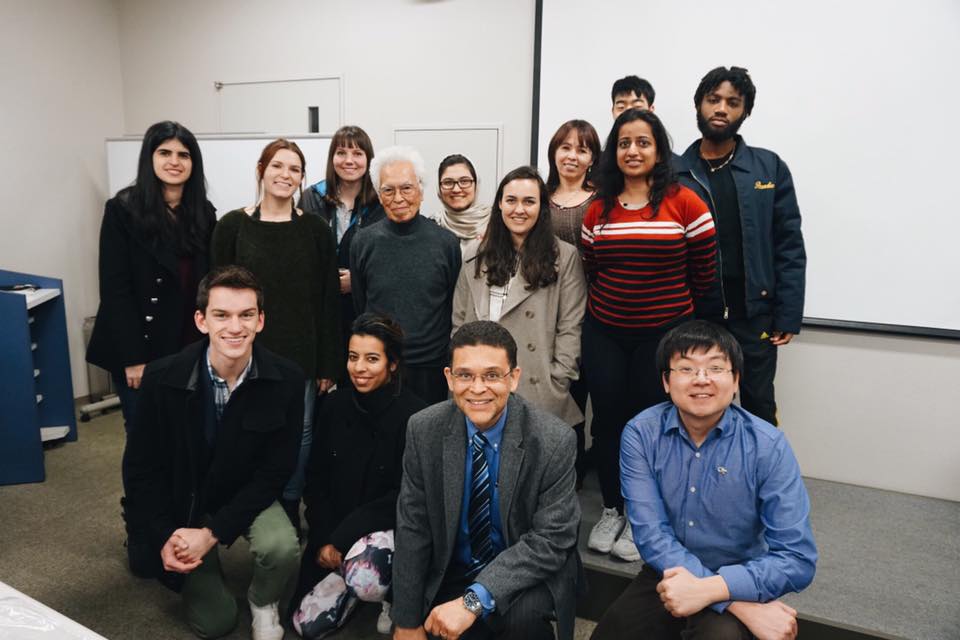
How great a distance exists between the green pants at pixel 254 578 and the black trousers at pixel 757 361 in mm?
1563

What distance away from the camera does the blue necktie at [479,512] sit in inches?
64.5

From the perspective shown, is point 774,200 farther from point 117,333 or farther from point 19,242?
point 19,242

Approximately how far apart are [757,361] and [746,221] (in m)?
0.49

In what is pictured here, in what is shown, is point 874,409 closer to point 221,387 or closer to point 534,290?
point 534,290

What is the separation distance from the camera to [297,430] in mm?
2016

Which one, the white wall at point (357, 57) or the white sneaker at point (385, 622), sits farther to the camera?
the white wall at point (357, 57)

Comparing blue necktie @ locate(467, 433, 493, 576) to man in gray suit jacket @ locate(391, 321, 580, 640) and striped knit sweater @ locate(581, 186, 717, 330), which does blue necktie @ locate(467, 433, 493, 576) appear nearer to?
man in gray suit jacket @ locate(391, 321, 580, 640)

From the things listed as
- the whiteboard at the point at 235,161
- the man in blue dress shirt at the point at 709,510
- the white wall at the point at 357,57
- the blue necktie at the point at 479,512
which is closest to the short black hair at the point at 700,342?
the man in blue dress shirt at the point at 709,510

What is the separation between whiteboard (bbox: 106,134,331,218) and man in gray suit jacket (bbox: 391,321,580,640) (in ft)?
7.51

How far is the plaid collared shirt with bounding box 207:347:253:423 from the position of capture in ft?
6.36

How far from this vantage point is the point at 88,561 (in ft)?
7.74

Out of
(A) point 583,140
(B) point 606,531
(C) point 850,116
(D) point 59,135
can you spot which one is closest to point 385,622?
(B) point 606,531

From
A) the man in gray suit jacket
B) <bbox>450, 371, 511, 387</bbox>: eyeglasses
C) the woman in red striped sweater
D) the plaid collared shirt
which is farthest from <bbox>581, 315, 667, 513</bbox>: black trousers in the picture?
the plaid collared shirt

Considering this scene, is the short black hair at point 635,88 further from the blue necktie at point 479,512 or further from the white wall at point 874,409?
the blue necktie at point 479,512
